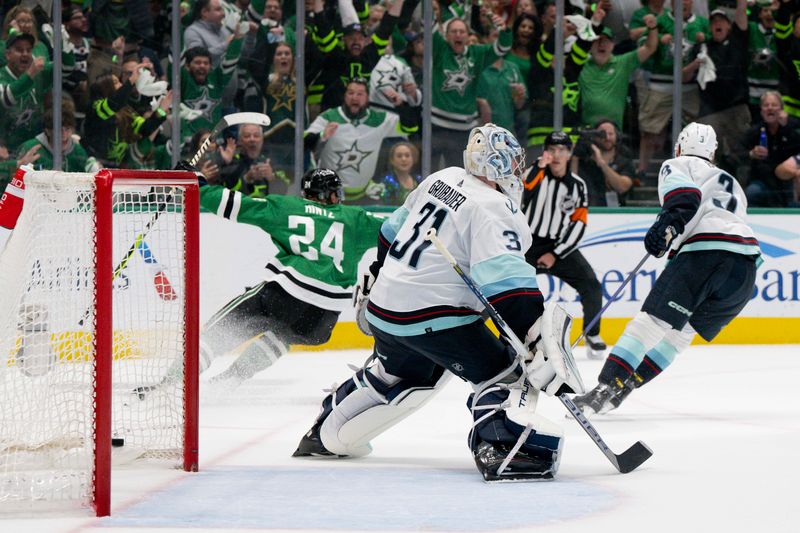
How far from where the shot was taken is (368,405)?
3.40 m

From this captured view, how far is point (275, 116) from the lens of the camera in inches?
288

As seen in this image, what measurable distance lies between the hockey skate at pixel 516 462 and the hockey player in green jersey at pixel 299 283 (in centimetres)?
181

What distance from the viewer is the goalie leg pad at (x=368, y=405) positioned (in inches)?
133

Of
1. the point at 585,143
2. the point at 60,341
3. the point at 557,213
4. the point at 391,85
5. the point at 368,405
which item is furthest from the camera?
the point at 585,143

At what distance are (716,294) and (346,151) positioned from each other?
11.1 feet

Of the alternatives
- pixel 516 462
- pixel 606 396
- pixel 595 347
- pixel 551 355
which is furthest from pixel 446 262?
pixel 595 347

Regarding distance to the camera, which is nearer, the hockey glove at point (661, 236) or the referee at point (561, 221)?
the hockey glove at point (661, 236)

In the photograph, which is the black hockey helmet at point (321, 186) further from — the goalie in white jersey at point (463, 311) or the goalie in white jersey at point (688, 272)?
the goalie in white jersey at point (463, 311)

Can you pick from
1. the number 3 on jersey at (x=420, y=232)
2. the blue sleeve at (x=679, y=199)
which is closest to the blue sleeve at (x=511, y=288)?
the number 3 on jersey at (x=420, y=232)

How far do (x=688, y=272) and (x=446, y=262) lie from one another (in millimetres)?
1541

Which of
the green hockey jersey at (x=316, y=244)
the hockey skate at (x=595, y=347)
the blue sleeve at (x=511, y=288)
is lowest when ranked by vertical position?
the hockey skate at (x=595, y=347)

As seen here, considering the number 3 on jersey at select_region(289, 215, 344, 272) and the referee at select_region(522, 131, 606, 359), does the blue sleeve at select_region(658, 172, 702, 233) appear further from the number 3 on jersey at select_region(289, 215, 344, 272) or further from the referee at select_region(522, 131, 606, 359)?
the referee at select_region(522, 131, 606, 359)

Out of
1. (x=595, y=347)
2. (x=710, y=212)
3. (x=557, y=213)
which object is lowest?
(x=595, y=347)

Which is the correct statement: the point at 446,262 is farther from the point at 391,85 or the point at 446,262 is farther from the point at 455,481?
the point at 391,85
